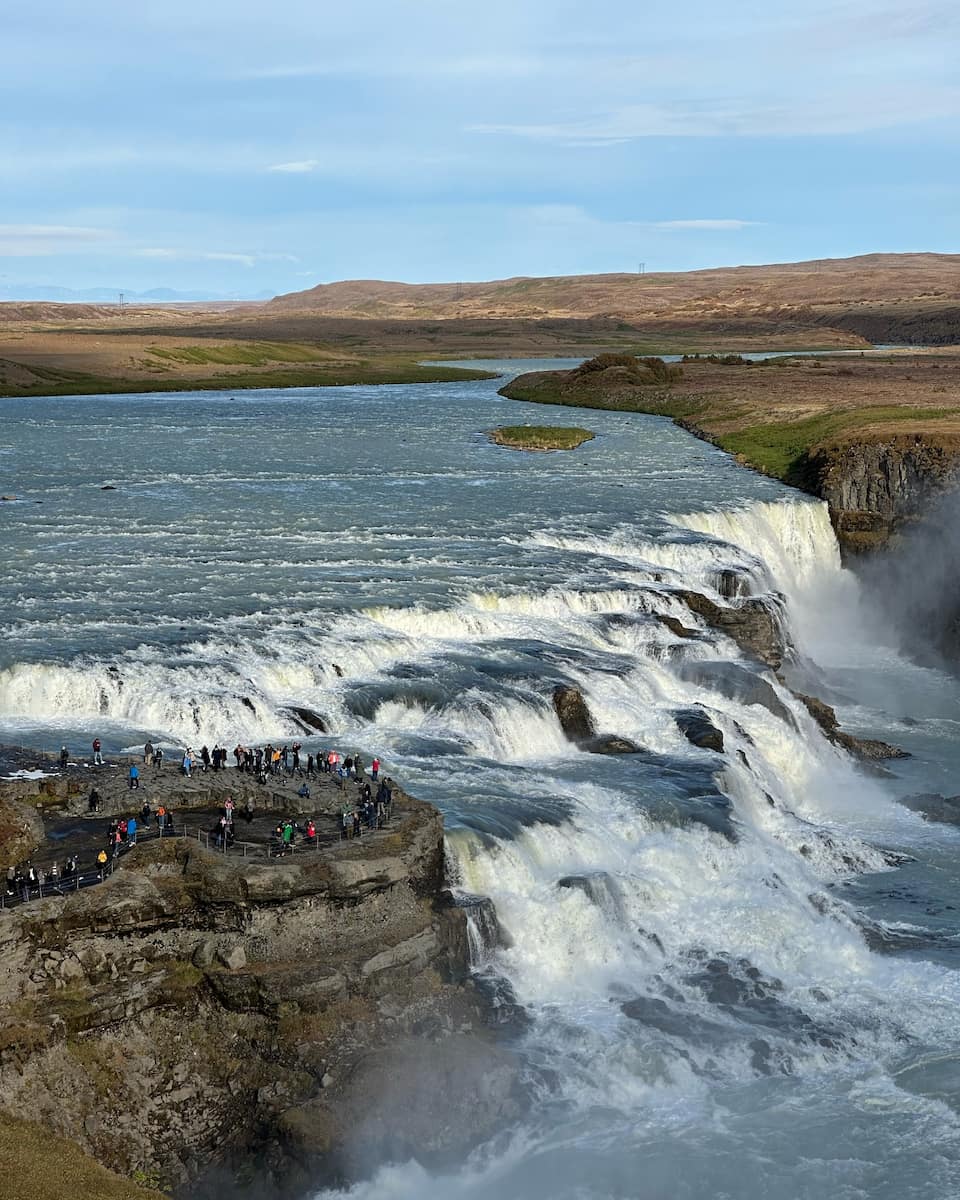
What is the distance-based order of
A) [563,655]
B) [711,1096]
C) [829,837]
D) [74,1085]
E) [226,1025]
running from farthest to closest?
1. [563,655]
2. [829,837]
3. [711,1096]
4. [226,1025]
5. [74,1085]

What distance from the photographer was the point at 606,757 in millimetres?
39281

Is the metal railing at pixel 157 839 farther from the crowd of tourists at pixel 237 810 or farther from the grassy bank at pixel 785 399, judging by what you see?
the grassy bank at pixel 785 399

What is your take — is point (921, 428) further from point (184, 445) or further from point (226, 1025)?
point (226, 1025)

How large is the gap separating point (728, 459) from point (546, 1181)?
66186mm

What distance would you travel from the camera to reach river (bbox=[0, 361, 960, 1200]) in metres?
26.5

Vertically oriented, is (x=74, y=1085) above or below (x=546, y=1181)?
above

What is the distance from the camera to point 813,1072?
2802 centimetres

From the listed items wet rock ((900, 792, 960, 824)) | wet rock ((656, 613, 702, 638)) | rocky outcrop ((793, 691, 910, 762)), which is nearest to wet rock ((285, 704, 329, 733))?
wet rock ((656, 613, 702, 638))

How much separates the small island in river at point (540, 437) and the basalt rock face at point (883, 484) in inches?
895

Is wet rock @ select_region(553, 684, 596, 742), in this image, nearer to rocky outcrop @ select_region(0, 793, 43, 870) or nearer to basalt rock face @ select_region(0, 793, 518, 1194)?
basalt rock face @ select_region(0, 793, 518, 1194)

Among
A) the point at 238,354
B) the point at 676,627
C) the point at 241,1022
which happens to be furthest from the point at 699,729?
the point at 238,354

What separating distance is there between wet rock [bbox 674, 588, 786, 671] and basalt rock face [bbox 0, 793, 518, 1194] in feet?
87.4

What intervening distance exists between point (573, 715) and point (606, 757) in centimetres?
177

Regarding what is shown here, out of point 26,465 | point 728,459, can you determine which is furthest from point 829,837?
point 26,465
